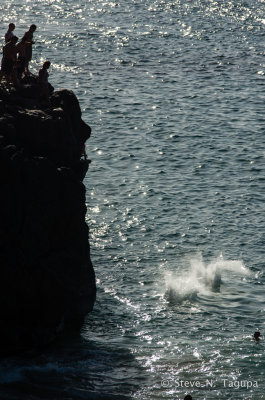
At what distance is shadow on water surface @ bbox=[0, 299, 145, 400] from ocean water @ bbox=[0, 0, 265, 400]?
0.29 feet

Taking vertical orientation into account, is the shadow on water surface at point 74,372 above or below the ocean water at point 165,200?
below

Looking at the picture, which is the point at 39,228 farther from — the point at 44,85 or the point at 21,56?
the point at 21,56

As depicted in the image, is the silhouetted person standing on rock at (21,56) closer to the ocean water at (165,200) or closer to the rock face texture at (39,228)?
the rock face texture at (39,228)

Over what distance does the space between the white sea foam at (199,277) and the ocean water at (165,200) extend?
105 mm

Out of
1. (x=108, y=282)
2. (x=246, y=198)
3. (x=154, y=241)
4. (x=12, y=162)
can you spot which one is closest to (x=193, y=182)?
(x=246, y=198)

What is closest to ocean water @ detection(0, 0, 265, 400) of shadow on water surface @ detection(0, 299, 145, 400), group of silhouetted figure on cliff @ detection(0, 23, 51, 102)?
shadow on water surface @ detection(0, 299, 145, 400)

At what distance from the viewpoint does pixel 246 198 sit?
62.1 m

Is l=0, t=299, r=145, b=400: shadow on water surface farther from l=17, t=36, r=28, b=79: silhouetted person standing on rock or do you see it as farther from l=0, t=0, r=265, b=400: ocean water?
l=17, t=36, r=28, b=79: silhouetted person standing on rock

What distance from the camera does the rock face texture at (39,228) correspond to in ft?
129

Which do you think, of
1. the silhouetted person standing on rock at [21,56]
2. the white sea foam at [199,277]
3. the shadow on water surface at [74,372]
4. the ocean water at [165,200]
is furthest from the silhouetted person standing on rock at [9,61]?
the white sea foam at [199,277]

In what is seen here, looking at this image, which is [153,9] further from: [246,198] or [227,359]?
[227,359]

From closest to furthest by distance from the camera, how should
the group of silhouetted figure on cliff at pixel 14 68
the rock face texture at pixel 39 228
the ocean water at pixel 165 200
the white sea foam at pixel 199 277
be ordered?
the rock face texture at pixel 39 228
the ocean water at pixel 165 200
the group of silhouetted figure on cliff at pixel 14 68
the white sea foam at pixel 199 277

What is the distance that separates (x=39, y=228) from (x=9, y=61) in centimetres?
1026

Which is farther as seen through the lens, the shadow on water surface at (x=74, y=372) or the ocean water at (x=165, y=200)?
the ocean water at (x=165, y=200)
